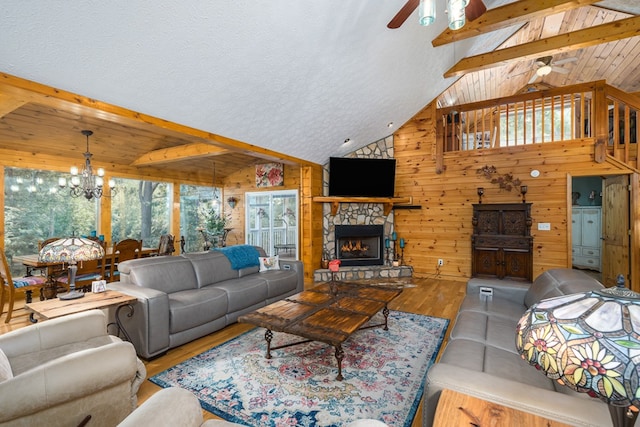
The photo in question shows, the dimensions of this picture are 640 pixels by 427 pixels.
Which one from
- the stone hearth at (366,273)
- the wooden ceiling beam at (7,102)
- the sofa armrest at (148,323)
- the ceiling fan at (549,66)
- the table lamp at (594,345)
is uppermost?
the ceiling fan at (549,66)

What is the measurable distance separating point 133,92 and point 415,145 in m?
5.17

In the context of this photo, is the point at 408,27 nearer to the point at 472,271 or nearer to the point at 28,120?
the point at 472,271

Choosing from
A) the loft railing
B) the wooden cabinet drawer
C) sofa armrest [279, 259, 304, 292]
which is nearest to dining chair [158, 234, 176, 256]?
sofa armrest [279, 259, 304, 292]

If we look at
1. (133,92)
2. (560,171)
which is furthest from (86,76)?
(560,171)

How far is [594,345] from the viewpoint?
66 centimetres

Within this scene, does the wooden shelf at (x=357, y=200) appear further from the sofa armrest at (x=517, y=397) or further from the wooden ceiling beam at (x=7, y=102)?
the sofa armrest at (x=517, y=397)

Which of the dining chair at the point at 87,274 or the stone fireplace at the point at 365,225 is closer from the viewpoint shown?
the dining chair at the point at 87,274

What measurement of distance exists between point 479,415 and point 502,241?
4.78 metres

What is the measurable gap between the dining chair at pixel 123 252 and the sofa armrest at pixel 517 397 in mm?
4669

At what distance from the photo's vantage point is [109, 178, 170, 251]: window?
19.1 feet

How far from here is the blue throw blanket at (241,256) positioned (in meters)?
4.07

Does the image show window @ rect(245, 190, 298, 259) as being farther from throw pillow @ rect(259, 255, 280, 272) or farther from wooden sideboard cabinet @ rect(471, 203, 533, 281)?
wooden sideboard cabinet @ rect(471, 203, 533, 281)

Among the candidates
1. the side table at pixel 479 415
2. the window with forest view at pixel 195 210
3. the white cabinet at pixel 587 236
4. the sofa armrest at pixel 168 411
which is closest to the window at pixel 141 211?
the window with forest view at pixel 195 210

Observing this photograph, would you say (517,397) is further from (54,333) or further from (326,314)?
(54,333)
